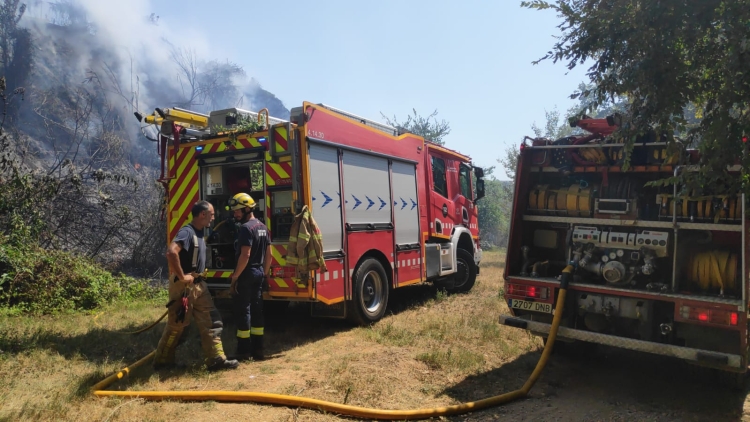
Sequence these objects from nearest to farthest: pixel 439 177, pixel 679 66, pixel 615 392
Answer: pixel 679 66
pixel 615 392
pixel 439 177

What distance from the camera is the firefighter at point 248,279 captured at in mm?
5039

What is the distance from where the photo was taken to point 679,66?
11.4 ft

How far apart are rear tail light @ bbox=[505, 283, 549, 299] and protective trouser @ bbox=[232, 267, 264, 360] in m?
2.67

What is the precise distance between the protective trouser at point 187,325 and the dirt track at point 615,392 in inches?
92.6

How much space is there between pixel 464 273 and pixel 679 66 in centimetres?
663

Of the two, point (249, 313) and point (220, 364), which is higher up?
point (249, 313)

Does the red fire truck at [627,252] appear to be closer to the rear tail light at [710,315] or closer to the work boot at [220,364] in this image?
the rear tail light at [710,315]

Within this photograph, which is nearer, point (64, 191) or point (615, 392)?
point (615, 392)

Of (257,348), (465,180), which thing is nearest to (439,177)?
(465,180)

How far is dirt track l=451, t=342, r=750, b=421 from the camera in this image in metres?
3.88

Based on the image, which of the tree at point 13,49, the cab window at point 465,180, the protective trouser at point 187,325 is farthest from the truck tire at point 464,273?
the tree at point 13,49

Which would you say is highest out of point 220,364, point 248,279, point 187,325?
point 248,279

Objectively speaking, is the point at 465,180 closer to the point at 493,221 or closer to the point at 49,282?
the point at 49,282

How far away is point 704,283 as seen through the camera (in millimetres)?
4316
